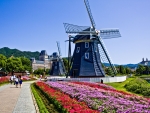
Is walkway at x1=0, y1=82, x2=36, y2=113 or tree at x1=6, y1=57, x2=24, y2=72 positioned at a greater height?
tree at x1=6, y1=57, x2=24, y2=72

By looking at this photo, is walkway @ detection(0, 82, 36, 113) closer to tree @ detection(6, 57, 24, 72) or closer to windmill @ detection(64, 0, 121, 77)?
windmill @ detection(64, 0, 121, 77)

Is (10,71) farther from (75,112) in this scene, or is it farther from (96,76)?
(75,112)

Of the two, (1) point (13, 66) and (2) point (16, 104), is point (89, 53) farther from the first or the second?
(1) point (13, 66)

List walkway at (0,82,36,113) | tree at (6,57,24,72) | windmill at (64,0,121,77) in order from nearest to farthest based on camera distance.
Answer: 1. walkway at (0,82,36,113)
2. windmill at (64,0,121,77)
3. tree at (6,57,24,72)

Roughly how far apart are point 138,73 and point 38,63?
9292cm

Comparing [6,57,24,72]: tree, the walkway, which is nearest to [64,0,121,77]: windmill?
the walkway

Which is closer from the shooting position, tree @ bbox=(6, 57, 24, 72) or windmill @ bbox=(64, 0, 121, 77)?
windmill @ bbox=(64, 0, 121, 77)

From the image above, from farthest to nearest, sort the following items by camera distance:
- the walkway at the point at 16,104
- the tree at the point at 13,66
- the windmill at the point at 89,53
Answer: the tree at the point at 13,66 < the windmill at the point at 89,53 < the walkway at the point at 16,104

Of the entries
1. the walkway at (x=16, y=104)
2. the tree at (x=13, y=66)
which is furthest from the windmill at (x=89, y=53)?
the tree at (x=13, y=66)

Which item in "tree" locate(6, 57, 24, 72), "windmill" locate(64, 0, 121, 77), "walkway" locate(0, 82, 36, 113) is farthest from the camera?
"tree" locate(6, 57, 24, 72)

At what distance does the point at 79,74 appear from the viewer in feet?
120

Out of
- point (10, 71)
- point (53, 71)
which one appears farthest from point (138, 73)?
point (10, 71)

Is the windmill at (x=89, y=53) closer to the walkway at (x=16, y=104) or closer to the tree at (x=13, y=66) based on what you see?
the walkway at (x=16, y=104)

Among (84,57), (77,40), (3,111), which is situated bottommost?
(3,111)
